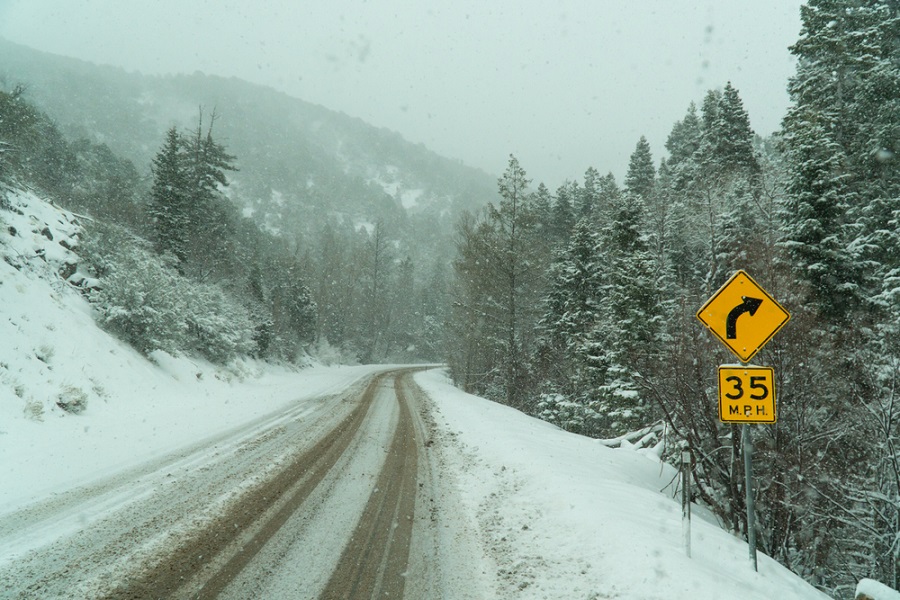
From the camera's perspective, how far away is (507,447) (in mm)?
8375

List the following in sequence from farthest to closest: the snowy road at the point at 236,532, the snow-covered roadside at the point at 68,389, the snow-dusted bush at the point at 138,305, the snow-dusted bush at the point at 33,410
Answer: the snow-dusted bush at the point at 138,305 < the snow-dusted bush at the point at 33,410 < the snow-covered roadside at the point at 68,389 < the snowy road at the point at 236,532

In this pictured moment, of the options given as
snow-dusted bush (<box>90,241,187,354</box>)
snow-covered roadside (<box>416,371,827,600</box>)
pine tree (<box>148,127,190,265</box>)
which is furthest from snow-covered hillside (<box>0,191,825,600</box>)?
pine tree (<box>148,127,190,265</box>)

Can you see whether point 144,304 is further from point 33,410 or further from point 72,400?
point 33,410

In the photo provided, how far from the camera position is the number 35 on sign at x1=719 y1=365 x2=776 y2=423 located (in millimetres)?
4266

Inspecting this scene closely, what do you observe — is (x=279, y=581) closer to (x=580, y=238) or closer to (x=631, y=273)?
(x=631, y=273)

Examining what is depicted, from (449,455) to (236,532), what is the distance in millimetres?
4505

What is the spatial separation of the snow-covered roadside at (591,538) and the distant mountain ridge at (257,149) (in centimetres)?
7968

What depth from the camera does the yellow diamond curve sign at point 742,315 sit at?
4.41 metres

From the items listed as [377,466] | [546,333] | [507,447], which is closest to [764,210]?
[546,333]

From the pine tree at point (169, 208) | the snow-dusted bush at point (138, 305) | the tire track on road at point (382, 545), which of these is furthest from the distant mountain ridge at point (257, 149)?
the tire track on road at point (382, 545)

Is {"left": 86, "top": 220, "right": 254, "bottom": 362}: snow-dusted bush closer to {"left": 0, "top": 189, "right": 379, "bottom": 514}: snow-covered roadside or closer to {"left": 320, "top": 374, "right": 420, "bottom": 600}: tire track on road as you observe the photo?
{"left": 0, "top": 189, "right": 379, "bottom": 514}: snow-covered roadside

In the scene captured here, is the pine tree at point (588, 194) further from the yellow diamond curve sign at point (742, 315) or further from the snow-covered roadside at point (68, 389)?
the yellow diamond curve sign at point (742, 315)

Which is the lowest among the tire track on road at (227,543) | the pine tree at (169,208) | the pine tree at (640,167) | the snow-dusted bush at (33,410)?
the tire track on road at (227,543)

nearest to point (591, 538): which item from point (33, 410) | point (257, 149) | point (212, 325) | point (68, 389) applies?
point (33, 410)
